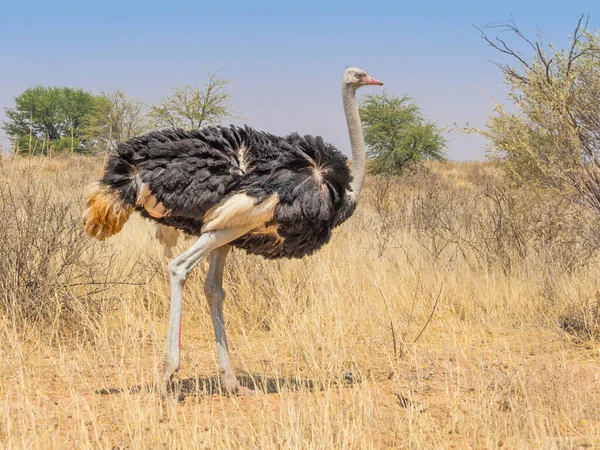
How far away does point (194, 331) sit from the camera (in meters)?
6.32

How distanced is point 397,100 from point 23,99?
1845 centimetres

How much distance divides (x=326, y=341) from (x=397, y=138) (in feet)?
56.4

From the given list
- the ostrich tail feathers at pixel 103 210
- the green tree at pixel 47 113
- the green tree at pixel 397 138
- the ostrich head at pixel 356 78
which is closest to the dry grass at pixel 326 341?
the ostrich tail feathers at pixel 103 210

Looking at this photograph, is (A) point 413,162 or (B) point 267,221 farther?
(A) point 413,162

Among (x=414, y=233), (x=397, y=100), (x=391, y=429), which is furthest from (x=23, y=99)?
(x=391, y=429)

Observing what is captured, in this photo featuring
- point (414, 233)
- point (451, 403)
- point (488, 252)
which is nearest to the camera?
point (451, 403)

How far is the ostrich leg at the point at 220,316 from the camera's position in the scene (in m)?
4.59

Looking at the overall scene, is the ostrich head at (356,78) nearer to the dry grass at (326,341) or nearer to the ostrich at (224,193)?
the ostrich at (224,193)

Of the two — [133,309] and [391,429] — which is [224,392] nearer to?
[391,429]

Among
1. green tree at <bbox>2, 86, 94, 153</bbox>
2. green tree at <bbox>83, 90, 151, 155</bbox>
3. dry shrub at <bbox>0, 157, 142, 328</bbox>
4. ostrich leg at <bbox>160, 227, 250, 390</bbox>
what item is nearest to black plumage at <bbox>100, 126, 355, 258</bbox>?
ostrich leg at <bbox>160, 227, 250, 390</bbox>

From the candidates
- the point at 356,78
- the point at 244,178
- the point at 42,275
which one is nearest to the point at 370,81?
the point at 356,78

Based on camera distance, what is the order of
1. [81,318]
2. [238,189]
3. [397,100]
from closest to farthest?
[238,189] → [81,318] → [397,100]

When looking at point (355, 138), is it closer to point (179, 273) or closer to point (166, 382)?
point (179, 273)

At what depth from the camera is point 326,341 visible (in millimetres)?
5496
